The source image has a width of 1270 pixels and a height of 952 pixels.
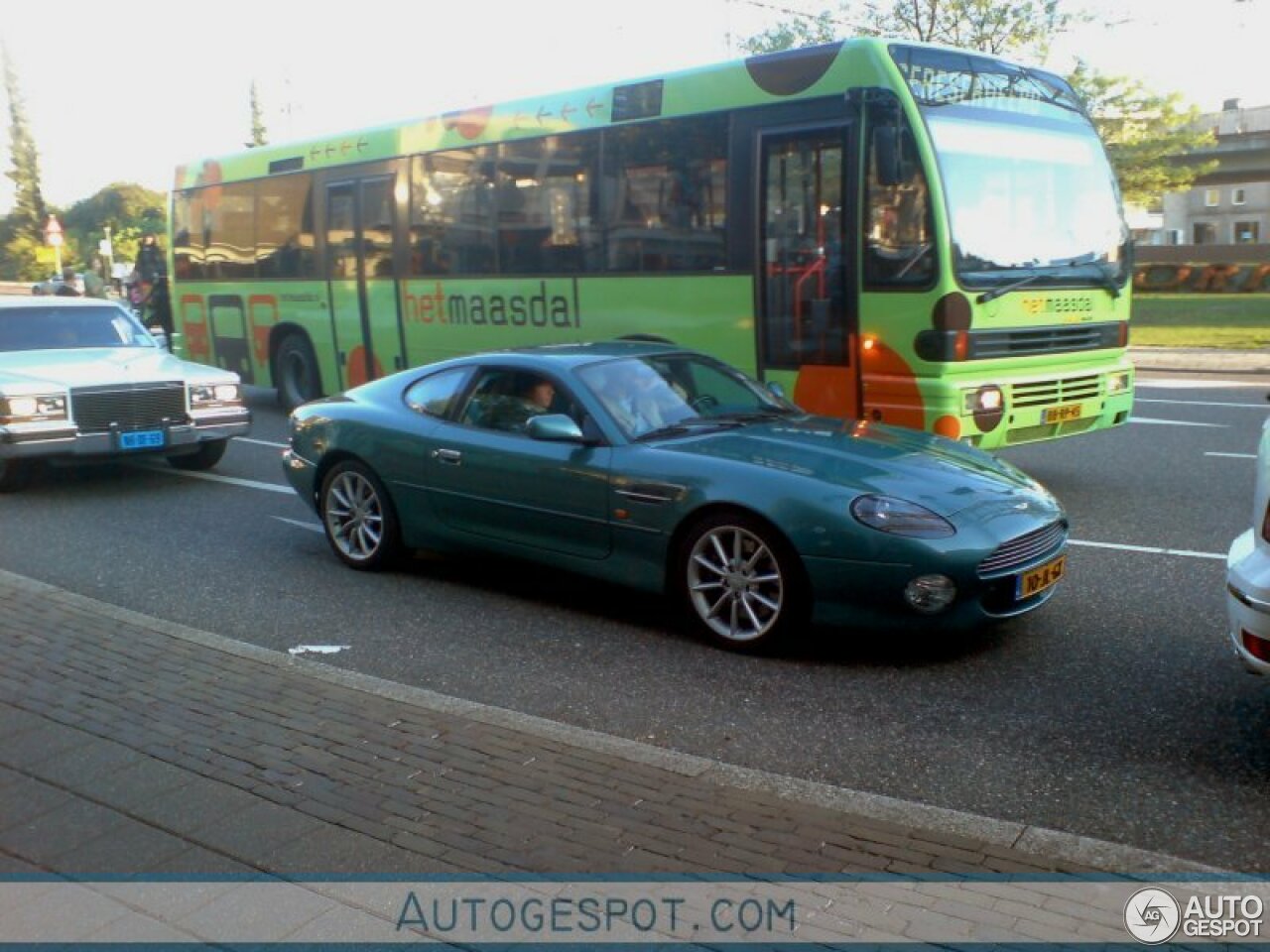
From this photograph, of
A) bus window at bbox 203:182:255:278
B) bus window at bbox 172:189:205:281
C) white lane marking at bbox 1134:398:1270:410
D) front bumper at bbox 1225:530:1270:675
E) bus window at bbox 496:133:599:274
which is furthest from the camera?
bus window at bbox 172:189:205:281

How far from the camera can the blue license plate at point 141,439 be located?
10.1 m

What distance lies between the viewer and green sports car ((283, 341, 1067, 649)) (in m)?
5.48

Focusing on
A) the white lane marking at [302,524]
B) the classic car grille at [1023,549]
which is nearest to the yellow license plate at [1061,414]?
the classic car grille at [1023,549]

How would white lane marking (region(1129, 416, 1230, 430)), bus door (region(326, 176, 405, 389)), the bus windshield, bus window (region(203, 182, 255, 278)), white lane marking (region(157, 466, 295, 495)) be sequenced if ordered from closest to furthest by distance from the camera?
the bus windshield
white lane marking (region(157, 466, 295, 495))
white lane marking (region(1129, 416, 1230, 430))
bus door (region(326, 176, 405, 389))
bus window (region(203, 182, 255, 278))

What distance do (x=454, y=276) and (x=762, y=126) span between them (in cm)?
412

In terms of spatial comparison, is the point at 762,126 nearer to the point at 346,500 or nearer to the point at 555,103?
the point at 555,103

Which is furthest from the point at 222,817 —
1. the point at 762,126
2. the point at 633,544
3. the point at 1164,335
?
the point at 1164,335

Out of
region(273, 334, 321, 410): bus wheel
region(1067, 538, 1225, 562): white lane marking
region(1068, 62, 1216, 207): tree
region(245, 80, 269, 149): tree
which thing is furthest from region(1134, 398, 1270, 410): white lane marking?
region(245, 80, 269, 149): tree

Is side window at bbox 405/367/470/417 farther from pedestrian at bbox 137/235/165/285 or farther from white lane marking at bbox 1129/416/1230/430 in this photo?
pedestrian at bbox 137/235/165/285

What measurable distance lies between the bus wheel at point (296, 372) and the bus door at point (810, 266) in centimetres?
703

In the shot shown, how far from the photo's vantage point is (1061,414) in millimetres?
9203

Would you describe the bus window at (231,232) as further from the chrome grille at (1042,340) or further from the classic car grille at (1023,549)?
the classic car grille at (1023,549)

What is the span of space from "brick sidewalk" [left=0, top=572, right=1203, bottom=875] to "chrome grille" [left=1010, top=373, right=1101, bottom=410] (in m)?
5.29

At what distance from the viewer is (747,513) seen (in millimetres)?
5754
